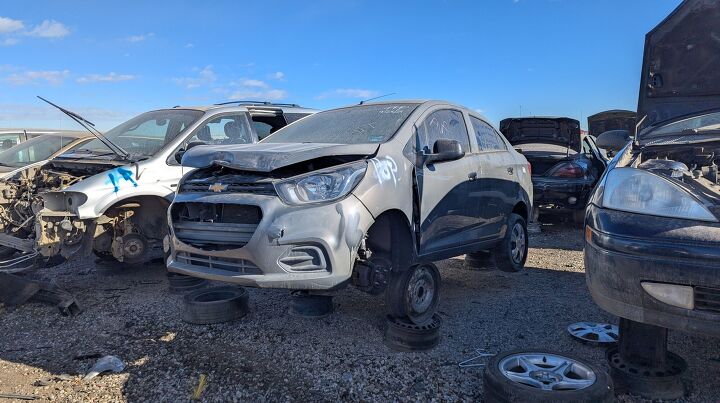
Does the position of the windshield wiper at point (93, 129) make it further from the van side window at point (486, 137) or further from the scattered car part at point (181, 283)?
the van side window at point (486, 137)

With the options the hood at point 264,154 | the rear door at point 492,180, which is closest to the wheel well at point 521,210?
the rear door at point 492,180

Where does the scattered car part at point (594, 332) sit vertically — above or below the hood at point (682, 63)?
below

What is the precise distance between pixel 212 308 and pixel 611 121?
1425 centimetres

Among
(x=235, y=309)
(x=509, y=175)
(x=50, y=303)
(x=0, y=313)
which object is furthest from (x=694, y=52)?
(x=0, y=313)

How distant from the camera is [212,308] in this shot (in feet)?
13.6

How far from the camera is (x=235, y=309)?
4293 millimetres

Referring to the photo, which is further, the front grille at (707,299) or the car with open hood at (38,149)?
the car with open hood at (38,149)

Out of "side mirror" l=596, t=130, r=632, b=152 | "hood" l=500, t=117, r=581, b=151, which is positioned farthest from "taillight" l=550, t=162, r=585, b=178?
"side mirror" l=596, t=130, r=632, b=152

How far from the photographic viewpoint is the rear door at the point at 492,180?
Result: 15.5 ft

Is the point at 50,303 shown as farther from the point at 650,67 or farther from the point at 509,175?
the point at 650,67

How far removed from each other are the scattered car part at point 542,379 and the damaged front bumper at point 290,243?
1.09 metres

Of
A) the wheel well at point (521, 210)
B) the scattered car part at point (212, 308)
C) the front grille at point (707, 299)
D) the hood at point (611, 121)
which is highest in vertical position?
the hood at point (611, 121)

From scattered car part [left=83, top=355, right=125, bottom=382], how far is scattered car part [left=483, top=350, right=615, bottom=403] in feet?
7.79

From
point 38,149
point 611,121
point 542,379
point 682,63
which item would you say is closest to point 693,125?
point 682,63
